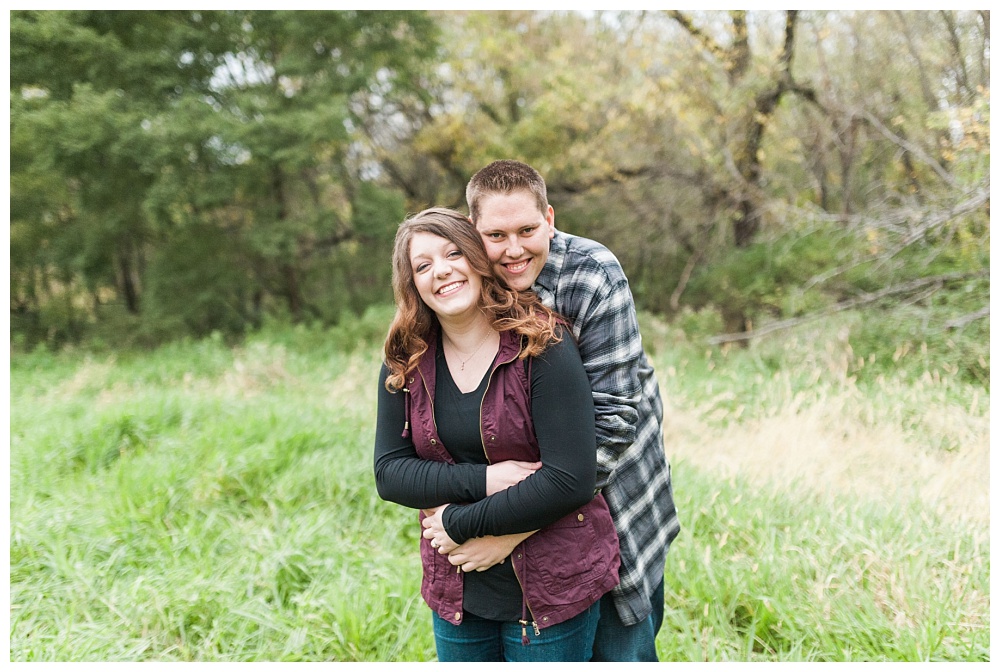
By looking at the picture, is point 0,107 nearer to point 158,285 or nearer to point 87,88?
point 87,88

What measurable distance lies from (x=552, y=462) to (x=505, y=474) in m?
0.14

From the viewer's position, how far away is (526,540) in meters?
1.74

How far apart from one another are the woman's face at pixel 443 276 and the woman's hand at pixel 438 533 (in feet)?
1.78

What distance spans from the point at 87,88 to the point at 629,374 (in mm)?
10384

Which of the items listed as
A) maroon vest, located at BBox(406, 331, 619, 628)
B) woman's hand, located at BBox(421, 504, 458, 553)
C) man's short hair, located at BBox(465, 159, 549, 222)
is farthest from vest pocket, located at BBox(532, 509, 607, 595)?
man's short hair, located at BBox(465, 159, 549, 222)

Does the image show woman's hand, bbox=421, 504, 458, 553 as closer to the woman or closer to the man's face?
the woman

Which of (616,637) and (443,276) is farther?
(616,637)

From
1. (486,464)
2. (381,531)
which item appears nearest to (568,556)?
(486,464)

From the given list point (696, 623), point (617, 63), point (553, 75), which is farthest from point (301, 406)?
point (617, 63)

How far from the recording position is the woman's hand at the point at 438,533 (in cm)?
172

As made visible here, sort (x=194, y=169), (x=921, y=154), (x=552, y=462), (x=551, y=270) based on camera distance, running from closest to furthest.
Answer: (x=552, y=462) < (x=551, y=270) < (x=921, y=154) < (x=194, y=169)

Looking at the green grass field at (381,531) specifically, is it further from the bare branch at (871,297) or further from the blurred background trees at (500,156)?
the blurred background trees at (500,156)

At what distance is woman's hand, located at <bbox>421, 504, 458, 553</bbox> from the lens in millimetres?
1722

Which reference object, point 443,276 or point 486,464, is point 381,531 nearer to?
point 486,464
